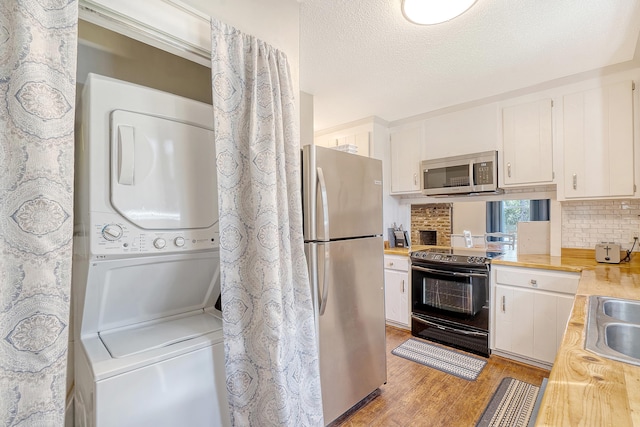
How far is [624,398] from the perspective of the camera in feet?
2.27

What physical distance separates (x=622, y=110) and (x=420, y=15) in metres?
1.97

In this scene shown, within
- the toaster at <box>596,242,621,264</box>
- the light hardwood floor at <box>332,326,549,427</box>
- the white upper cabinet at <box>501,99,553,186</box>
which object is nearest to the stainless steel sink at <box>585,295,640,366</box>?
the light hardwood floor at <box>332,326,549,427</box>

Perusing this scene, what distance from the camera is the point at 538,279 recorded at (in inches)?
92.4

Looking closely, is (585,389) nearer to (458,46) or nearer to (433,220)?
(458,46)

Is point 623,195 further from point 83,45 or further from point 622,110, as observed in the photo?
point 83,45

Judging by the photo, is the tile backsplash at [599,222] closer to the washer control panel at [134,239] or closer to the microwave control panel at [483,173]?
the microwave control panel at [483,173]

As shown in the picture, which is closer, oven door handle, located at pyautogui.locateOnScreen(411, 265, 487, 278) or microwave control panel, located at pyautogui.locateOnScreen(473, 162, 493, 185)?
oven door handle, located at pyautogui.locateOnScreen(411, 265, 487, 278)

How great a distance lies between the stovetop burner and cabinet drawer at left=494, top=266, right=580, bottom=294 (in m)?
0.16

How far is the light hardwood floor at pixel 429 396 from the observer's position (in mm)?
1838

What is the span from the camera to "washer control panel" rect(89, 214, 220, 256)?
1011 mm

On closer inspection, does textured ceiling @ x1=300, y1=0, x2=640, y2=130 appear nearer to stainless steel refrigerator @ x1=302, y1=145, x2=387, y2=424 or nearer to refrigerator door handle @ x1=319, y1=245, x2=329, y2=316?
stainless steel refrigerator @ x1=302, y1=145, x2=387, y2=424

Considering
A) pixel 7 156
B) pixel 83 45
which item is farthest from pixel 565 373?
pixel 83 45

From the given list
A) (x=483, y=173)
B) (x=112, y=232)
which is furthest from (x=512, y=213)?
(x=112, y=232)

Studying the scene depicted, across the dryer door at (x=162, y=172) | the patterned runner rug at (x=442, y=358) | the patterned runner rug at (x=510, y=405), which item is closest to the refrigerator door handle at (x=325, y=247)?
the dryer door at (x=162, y=172)
